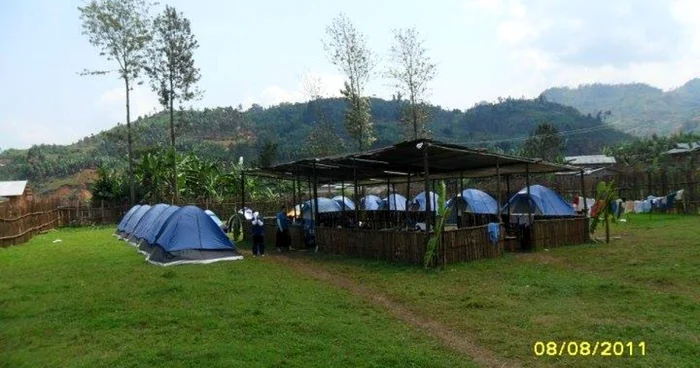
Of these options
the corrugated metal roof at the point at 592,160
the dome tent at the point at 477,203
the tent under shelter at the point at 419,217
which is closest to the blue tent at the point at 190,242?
the tent under shelter at the point at 419,217

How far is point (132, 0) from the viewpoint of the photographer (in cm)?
3462

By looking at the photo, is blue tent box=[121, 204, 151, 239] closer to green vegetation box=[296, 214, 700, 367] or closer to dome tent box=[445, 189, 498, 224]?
green vegetation box=[296, 214, 700, 367]

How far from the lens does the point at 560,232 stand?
15.9m

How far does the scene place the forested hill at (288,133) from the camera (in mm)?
72250

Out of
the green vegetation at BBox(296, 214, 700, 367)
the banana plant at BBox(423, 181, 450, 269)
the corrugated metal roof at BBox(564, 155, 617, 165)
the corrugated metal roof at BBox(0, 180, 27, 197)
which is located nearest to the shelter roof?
the banana plant at BBox(423, 181, 450, 269)

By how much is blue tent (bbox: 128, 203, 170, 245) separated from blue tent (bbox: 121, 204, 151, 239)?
778 millimetres

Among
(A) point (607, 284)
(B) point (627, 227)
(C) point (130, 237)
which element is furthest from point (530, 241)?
(C) point (130, 237)

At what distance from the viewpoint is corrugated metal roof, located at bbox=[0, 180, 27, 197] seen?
4028 centimetres

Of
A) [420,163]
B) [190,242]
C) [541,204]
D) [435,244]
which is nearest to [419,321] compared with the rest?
[435,244]

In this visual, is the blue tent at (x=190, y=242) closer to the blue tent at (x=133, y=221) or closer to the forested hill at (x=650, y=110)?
the blue tent at (x=133, y=221)

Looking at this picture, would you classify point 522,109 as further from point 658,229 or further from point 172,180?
point 658,229

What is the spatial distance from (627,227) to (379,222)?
29.8ft

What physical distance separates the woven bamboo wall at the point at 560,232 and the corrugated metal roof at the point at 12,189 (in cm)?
3783

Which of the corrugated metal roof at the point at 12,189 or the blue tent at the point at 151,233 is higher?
the corrugated metal roof at the point at 12,189
